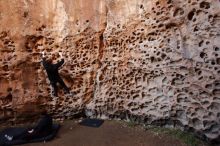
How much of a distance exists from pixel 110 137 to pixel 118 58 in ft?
5.99

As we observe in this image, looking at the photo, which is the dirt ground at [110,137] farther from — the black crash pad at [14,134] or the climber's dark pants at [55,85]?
the climber's dark pants at [55,85]

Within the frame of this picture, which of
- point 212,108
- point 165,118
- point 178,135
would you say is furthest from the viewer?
point 165,118

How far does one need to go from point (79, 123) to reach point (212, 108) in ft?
9.45

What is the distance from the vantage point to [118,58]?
6090 millimetres

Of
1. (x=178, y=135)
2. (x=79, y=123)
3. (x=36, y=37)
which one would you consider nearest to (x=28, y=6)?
(x=36, y=37)

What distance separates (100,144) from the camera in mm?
4871

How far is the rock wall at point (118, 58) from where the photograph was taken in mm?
4766

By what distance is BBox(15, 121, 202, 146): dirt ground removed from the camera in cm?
479

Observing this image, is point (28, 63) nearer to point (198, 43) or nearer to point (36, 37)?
point (36, 37)

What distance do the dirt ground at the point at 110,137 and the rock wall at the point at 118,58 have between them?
383 millimetres

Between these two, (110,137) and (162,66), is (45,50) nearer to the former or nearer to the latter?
(110,137)

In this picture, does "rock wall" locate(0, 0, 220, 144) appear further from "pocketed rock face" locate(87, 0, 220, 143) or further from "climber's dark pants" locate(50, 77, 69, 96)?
"climber's dark pants" locate(50, 77, 69, 96)

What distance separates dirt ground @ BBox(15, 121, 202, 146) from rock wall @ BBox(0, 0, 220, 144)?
15.1 inches

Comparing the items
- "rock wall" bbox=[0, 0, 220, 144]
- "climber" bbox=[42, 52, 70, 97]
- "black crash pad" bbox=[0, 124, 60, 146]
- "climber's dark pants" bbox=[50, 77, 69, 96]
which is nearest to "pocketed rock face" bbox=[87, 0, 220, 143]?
"rock wall" bbox=[0, 0, 220, 144]
